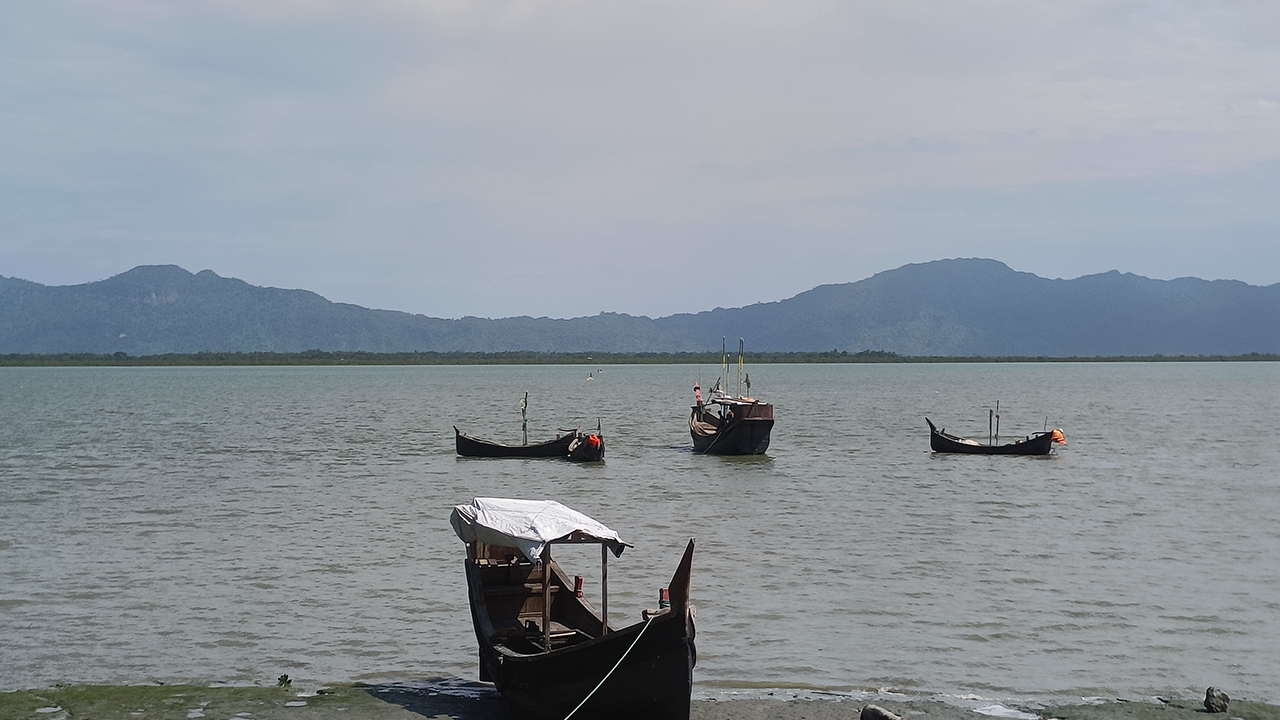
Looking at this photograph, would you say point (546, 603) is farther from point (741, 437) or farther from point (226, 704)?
point (741, 437)

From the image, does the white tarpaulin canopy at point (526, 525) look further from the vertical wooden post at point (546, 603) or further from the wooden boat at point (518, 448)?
the wooden boat at point (518, 448)

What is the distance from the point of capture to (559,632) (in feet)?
54.1

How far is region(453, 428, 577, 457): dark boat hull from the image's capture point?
178ft

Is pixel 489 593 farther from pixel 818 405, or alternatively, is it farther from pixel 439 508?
pixel 818 405

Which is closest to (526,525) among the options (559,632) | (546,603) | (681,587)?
(546,603)

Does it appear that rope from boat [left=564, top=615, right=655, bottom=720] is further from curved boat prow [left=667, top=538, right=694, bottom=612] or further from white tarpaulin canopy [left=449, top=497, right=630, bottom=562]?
white tarpaulin canopy [left=449, top=497, right=630, bottom=562]

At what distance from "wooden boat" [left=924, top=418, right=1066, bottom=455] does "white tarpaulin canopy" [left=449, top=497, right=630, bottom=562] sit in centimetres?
4025

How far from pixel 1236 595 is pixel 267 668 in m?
19.3

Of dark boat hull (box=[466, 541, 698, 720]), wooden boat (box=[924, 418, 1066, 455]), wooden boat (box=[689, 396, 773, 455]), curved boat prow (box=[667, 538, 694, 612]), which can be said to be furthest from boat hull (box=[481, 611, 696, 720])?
wooden boat (box=[924, 418, 1066, 455])

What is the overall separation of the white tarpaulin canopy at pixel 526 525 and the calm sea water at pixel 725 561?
2.64 meters

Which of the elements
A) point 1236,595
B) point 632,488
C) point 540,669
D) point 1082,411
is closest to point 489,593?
point 540,669

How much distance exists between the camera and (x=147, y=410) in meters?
98.4

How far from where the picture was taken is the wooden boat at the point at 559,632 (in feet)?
43.8

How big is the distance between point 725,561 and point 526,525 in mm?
11492
